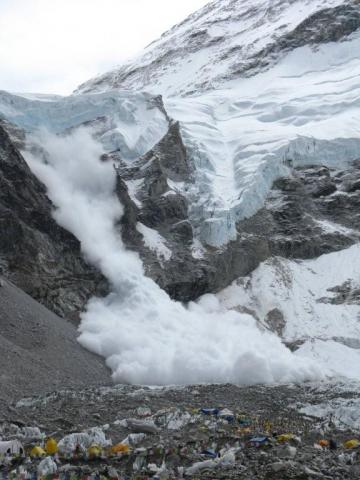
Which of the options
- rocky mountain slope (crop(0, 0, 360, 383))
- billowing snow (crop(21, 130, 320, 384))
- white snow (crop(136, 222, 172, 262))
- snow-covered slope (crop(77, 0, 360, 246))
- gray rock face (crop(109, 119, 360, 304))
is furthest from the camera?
snow-covered slope (crop(77, 0, 360, 246))

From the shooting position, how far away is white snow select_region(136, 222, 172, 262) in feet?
169

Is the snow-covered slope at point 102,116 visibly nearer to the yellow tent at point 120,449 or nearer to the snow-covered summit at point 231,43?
the snow-covered summit at point 231,43

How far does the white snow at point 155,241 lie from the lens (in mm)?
51500

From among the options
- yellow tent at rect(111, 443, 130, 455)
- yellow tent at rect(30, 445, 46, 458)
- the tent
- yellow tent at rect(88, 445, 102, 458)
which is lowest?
yellow tent at rect(111, 443, 130, 455)

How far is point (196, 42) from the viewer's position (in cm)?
12412

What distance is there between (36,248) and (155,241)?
1337 centimetres

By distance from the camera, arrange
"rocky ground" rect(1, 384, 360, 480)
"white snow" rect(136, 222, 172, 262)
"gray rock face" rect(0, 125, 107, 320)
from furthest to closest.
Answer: "white snow" rect(136, 222, 172, 262)
"gray rock face" rect(0, 125, 107, 320)
"rocky ground" rect(1, 384, 360, 480)

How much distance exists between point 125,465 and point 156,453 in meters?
0.90

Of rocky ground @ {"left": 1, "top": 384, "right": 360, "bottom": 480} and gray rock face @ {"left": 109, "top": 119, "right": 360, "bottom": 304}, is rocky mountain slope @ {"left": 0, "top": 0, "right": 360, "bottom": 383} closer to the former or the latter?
gray rock face @ {"left": 109, "top": 119, "right": 360, "bottom": 304}

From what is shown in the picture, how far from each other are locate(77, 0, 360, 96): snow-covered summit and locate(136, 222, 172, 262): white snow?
2041 inches

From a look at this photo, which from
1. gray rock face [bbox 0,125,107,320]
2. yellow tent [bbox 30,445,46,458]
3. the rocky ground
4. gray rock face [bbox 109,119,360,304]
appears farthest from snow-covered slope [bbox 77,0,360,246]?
yellow tent [bbox 30,445,46,458]

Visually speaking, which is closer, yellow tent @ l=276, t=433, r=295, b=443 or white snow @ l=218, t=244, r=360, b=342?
yellow tent @ l=276, t=433, r=295, b=443

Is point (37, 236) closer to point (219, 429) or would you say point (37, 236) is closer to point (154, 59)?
point (219, 429)

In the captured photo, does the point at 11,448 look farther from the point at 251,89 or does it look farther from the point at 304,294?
the point at 251,89
